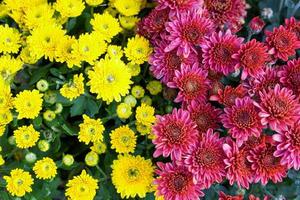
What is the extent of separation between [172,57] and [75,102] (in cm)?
40

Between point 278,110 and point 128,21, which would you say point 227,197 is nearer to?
point 278,110

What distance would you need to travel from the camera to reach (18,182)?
183cm

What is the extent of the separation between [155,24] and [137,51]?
4.8 inches

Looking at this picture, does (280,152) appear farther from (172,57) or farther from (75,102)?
(75,102)

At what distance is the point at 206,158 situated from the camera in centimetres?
175

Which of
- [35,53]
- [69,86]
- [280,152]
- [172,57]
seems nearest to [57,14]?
[35,53]

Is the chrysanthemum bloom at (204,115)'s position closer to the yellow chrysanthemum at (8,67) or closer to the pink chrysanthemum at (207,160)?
the pink chrysanthemum at (207,160)

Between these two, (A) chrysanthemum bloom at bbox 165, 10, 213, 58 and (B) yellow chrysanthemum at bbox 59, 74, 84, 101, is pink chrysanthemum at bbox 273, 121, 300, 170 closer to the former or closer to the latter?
(A) chrysanthemum bloom at bbox 165, 10, 213, 58

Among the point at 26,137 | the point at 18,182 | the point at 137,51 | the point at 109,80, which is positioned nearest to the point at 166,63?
the point at 137,51

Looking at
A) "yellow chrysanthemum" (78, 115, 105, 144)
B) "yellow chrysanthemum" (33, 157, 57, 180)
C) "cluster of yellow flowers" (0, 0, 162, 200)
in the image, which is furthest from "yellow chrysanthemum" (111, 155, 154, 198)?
"yellow chrysanthemum" (33, 157, 57, 180)

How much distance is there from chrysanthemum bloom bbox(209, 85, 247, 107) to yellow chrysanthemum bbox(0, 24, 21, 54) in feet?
2.49

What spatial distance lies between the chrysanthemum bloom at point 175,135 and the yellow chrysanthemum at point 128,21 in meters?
0.46

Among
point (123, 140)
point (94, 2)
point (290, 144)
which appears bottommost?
point (123, 140)

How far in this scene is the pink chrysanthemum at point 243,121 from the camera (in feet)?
5.58
